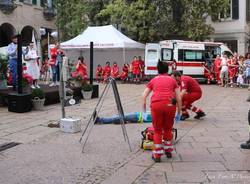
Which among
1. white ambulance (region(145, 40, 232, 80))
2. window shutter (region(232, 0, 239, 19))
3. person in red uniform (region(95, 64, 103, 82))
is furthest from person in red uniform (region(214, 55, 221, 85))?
window shutter (region(232, 0, 239, 19))

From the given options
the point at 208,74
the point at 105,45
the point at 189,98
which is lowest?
the point at 189,98

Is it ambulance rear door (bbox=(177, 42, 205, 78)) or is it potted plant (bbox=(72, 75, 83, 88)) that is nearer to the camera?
potted plant (bbox=(72, 75, 83, 88))

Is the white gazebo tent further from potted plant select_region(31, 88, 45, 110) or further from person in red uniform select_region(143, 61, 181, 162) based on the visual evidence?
person in red uniform select_region(143, 61, 181, 162)

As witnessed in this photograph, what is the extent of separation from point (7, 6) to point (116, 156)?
2613 cm

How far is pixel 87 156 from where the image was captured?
7926 mm

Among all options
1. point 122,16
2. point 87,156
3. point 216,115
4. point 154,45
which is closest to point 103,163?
point 87,156

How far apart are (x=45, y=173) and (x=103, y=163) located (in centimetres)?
98

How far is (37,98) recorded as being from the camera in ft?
44.3

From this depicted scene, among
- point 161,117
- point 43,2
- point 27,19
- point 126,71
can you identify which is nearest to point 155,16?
point 126,71

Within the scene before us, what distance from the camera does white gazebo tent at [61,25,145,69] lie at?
27672 mm

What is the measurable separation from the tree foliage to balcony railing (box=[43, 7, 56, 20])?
9.02 feet

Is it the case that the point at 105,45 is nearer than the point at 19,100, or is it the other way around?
the point at 19,100

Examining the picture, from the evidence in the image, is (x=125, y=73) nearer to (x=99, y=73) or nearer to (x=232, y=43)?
(x=99, y=73)

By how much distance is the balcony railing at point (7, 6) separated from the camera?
3180 centimetres
